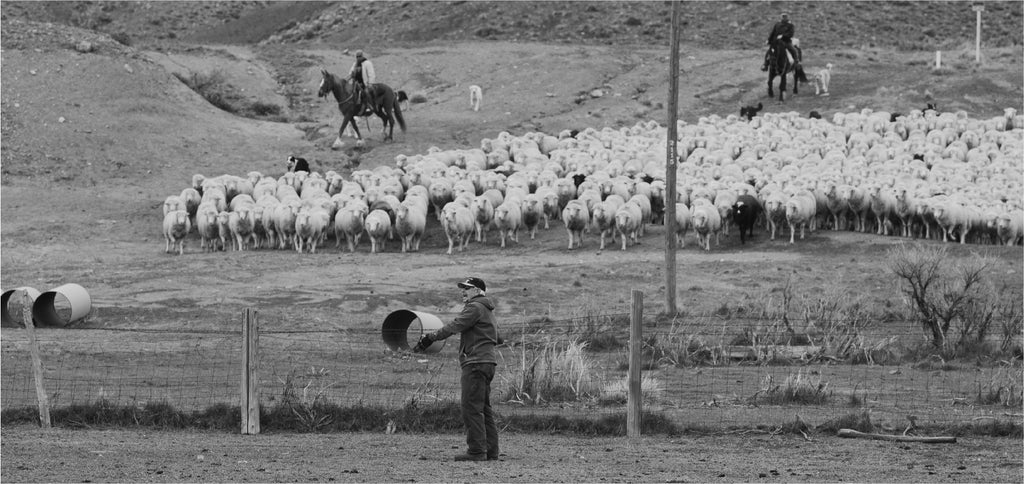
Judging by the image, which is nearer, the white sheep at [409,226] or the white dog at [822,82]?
the white sheep at [409,226]

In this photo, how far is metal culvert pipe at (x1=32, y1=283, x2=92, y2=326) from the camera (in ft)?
67.0

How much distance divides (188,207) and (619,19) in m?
33.4

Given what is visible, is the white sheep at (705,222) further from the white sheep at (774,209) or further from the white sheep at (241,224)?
the white sheep at (241,224)

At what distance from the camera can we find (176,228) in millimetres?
28172

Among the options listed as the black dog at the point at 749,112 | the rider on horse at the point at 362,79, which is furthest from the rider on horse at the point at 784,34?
the rider on horse at the point at 362,79

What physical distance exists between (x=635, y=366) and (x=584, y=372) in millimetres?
2358

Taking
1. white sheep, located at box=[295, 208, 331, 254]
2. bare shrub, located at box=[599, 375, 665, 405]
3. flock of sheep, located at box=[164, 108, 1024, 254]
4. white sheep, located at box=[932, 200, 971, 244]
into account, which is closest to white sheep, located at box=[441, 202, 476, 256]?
flock of sheep, located at box=[164, 108, 1024, 254]

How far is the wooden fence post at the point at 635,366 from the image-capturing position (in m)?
12.8

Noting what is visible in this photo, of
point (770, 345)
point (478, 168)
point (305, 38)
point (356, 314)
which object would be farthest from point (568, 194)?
point (305, 38)

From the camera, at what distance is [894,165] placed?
32000mm

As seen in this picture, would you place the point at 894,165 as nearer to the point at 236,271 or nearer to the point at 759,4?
the point at 236,271

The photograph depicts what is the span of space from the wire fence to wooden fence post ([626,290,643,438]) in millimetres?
821

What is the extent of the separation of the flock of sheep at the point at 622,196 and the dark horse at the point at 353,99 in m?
2.68

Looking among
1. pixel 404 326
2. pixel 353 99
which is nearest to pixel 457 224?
pixel 404 326
